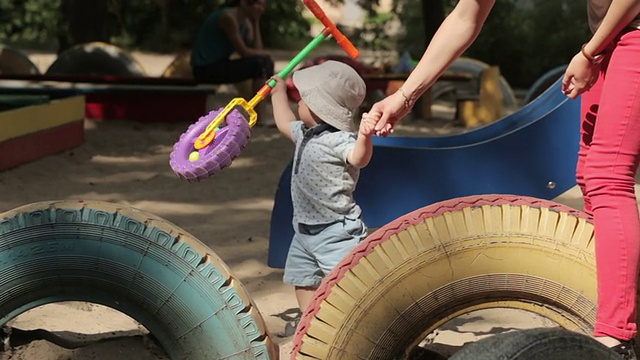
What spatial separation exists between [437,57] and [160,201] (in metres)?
3.42

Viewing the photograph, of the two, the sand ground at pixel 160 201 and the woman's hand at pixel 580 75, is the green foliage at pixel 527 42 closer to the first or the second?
the sand ground at pixel 160 201

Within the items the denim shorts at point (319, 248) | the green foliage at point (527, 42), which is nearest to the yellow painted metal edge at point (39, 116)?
the denim shorts at point (319, 248)

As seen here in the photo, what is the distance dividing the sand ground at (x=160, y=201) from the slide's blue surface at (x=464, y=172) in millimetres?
432

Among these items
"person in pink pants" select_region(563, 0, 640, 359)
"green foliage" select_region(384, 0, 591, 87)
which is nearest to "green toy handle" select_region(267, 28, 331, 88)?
"person in pink pants" select_region(563, 0, 640, 359)

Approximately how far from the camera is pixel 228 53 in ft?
31.2

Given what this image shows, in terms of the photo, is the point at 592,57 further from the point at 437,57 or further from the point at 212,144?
the point at 212,144

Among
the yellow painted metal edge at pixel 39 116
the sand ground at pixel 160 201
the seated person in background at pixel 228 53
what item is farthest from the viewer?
the seated person in background at pixel 228 53

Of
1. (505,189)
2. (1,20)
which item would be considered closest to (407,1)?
(1,20)

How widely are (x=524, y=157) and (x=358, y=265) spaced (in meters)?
1.90

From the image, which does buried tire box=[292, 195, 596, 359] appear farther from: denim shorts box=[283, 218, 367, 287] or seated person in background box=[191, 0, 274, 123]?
seated person in background box=[191, 0, 274, 123]

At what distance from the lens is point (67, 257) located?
2824 mm

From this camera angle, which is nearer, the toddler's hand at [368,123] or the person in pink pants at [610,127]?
the person in pink pants at [610,127]

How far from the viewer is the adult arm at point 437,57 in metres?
2.79

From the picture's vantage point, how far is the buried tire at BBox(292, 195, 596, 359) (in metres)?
2.68
